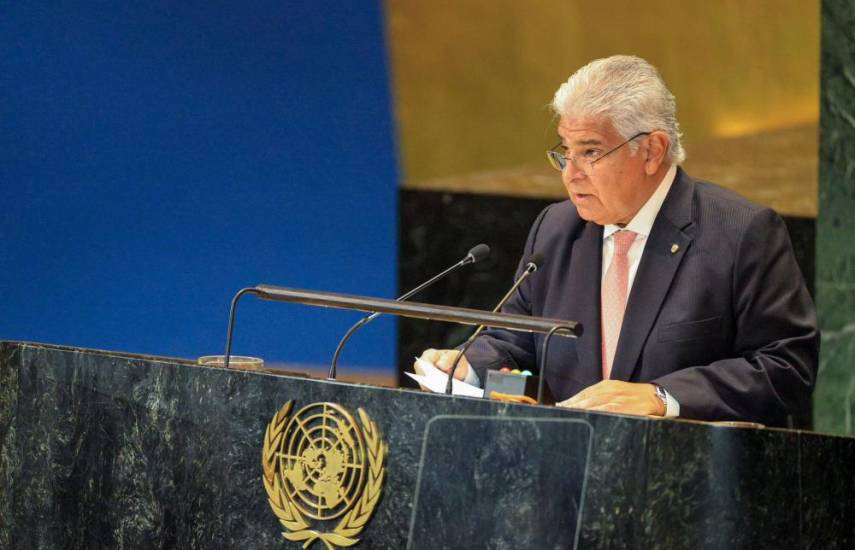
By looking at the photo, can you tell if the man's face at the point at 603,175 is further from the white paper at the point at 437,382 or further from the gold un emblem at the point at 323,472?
the gold un emblem at the point at 323,472

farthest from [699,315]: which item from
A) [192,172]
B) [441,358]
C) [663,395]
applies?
[192,172]

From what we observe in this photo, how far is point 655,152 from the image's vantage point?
10.7 feet

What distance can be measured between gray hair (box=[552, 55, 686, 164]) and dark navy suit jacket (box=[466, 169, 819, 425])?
8.2 inches

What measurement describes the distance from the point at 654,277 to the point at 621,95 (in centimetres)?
43

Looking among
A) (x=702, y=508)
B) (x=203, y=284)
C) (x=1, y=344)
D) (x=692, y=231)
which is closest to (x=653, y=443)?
(x=702, y=508)

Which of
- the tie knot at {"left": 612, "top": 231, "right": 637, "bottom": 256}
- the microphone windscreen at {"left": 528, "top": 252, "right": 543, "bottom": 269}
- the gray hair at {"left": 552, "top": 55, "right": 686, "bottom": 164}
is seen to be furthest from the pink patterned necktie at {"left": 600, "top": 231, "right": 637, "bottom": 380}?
the microphone windscreen at {"left": 528, "top": 252, "right": 543, "bottom": 269}

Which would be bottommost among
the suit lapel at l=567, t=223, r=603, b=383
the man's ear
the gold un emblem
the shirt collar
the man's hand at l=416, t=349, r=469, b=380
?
the gold un emblem

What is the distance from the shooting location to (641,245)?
329 cm

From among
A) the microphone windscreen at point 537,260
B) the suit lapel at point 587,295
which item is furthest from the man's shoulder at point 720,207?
the microphone windscreen at point 537,260

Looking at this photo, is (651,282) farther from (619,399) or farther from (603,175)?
(619,399)

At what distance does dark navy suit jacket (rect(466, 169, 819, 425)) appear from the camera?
295cm

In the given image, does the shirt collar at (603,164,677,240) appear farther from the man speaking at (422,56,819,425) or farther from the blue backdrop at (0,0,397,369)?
the blue backdrop at (0,0,397,369)

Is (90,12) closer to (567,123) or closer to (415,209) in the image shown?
(415,209)

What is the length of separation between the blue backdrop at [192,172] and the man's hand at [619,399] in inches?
110
